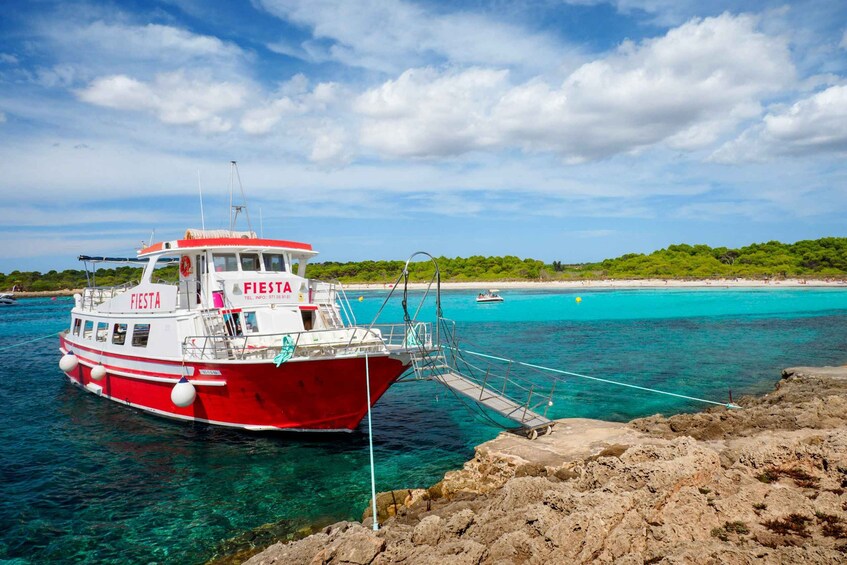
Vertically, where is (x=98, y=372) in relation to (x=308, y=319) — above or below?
below

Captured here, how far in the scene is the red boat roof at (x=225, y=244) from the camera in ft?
51.8

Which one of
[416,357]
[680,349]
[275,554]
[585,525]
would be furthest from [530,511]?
[680,349]

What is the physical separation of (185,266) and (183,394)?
4.69 metres

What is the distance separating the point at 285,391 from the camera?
45.5 feet

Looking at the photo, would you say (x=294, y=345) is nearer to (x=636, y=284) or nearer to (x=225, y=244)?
(x=225, y=244)

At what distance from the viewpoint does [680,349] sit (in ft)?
102

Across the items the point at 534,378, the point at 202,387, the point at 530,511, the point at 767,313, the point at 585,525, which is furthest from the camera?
the point at 767,313

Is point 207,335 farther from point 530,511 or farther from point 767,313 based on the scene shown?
point 767,313

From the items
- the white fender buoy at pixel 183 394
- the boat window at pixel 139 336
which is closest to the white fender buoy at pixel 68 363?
the boat window at pixel 139 336

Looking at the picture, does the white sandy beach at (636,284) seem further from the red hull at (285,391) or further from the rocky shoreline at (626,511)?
the rocky shoreline at (626,511)

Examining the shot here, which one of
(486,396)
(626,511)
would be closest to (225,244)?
(486,396)

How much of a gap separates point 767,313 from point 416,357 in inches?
2044

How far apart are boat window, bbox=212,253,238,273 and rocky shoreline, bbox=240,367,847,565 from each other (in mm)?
9492

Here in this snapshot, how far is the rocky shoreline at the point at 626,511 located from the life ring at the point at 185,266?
10.8 metres
